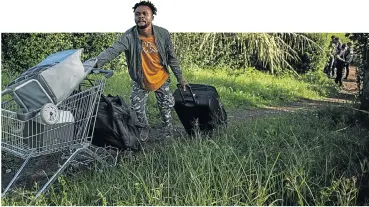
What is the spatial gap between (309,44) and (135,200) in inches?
81.0

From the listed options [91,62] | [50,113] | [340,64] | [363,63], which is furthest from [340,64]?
[50,113]

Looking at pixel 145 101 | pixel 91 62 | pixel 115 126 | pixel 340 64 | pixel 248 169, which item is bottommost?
pixel 248 169

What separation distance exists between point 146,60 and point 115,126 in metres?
0.62

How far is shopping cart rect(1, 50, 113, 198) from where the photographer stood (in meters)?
4.20

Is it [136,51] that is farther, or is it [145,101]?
[145,101]

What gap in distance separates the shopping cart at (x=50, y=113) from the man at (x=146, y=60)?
0.37 meters

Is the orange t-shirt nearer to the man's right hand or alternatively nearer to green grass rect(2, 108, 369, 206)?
the man's right hand

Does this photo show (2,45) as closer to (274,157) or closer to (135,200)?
(135,200)

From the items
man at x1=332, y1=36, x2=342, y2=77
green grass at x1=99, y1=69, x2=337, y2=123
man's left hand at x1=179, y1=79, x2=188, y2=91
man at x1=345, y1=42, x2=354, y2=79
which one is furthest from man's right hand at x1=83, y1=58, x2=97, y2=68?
man at x1=345, y1=42, x2=354, y2=79

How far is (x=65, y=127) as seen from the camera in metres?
4.43

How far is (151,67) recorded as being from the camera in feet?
16.4
